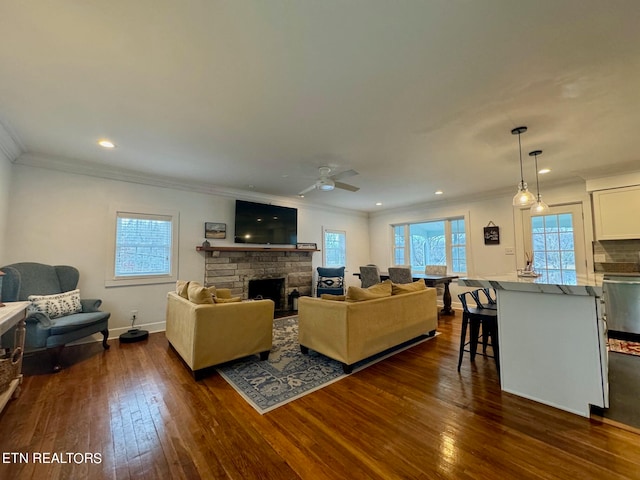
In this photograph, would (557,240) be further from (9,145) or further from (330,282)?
(9,145)

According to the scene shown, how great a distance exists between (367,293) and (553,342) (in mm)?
1610

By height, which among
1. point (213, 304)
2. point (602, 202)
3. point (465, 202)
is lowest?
point (213, 304)

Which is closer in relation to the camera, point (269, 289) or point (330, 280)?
point (269, 289)

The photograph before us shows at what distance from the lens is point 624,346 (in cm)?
349

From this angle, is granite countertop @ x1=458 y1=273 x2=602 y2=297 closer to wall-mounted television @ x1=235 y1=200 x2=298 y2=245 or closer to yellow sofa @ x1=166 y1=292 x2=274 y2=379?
yellow sofa @ x1=166 y1=292 x2=274 y2=379

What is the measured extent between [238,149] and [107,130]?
4.32 ft

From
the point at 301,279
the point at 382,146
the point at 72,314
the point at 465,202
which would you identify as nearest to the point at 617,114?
the point at 382,146

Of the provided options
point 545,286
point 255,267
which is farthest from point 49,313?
point 545,286

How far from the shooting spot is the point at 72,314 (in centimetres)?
330

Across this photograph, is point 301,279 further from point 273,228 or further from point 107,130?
point 107,130

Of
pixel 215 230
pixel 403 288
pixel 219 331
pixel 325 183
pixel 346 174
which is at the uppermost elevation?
pixel 346 174

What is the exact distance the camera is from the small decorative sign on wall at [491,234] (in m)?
5.39

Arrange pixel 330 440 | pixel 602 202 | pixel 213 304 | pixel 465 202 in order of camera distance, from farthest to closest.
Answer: pixel 465 202 < pixel 602 202 < pixel 213 304 < pixel 330 440

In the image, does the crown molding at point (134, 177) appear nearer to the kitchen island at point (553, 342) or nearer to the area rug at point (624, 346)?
the kitchen island at point (553, 342)
